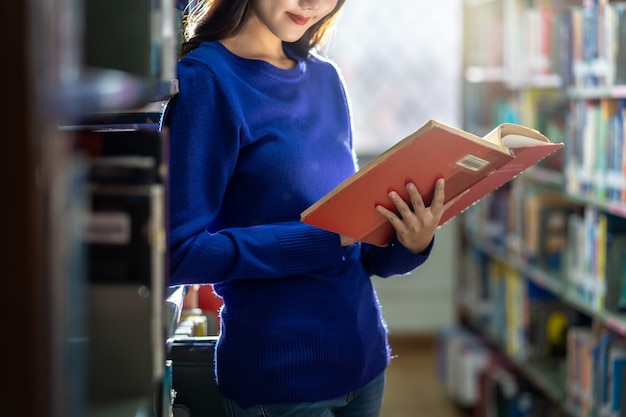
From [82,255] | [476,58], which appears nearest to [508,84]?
[476,58]

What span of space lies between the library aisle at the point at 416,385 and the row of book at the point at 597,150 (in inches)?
44.5

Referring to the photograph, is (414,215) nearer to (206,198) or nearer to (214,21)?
(206,198)

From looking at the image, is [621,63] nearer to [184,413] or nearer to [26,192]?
[184,413]

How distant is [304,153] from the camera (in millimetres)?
1366

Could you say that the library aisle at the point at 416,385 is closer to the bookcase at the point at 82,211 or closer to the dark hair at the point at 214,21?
the dark hair at the point at 214,21

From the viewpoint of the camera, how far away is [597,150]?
2.91m

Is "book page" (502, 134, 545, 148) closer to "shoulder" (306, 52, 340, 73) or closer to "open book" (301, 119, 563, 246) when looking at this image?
"open book" (301, 119, 563, 246)

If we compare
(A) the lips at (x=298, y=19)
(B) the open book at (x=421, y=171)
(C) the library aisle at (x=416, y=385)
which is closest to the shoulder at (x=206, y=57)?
(A) the lips at (x=298, y=19)

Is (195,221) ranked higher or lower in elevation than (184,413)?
higher

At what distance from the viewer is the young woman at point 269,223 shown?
1285mm

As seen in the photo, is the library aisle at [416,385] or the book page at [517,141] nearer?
the book page at [517,141]

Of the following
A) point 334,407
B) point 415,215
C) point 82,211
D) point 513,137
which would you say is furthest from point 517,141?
point 82,211

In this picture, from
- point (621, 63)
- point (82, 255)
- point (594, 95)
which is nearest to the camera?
point (82, 255)

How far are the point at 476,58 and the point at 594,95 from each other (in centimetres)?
151
